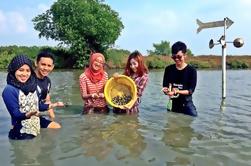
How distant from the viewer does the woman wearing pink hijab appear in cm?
762

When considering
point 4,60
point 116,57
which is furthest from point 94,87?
point 116,57

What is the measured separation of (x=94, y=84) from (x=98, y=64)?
1.41 ft

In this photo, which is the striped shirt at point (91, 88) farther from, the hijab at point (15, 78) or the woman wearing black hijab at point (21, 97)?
the hijab at point (15, 78)

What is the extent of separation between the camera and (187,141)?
5602mm

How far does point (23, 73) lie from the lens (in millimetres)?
5383

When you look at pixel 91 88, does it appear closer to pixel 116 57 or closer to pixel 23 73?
pixel 23 73

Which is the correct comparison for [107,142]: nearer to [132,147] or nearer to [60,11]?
[132,147]

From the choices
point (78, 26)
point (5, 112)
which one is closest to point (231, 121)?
point (5, 112)

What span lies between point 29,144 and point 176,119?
291 centimetres

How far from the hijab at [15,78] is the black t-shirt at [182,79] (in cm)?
299

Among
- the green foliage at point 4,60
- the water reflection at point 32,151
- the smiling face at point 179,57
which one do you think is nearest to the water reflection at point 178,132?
the smiling face at point 179,57

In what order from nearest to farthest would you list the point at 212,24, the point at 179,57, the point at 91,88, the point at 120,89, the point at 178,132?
the point at 178,132
the point at 179,57
the point at 91,88
the point at 120,89
the point at 212,24

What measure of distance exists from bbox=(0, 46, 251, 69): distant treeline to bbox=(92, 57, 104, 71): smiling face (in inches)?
1252

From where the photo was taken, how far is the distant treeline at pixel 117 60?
40.2m
